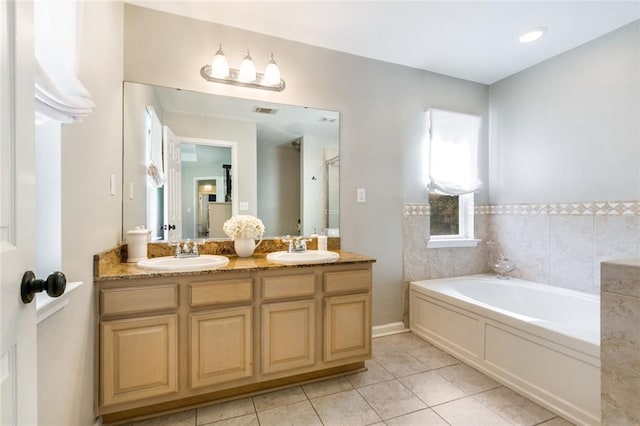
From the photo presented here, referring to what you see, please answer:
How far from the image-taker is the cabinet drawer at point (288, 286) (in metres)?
1.78

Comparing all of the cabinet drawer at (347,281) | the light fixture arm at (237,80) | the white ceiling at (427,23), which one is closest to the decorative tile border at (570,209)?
the white ceiling at (427,23)

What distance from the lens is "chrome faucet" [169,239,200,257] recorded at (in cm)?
198

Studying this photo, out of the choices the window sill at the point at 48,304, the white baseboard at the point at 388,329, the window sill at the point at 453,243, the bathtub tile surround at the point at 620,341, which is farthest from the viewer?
the window sill at the point at 453,243

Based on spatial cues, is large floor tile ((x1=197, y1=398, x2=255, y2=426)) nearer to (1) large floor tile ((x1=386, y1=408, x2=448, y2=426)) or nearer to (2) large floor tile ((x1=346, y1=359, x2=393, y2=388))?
(2) large floor tile ((x1=346, y1=359, x2=393, y2=388))

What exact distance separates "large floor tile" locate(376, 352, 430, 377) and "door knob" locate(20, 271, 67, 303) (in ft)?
6.64

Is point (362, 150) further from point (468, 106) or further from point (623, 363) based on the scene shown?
point (623, 363)

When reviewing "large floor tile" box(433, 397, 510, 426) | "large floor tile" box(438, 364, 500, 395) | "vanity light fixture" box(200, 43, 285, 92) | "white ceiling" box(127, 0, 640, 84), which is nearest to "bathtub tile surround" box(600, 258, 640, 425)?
"large floor tile" box(433, 397, 510, 426)

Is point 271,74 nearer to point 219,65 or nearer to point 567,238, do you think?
point 219,65

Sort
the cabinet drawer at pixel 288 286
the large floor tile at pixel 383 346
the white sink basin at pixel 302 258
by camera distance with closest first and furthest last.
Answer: the cabinet drawer at pixel 288 286
the white sink basin at pixel 302 258
the large floor tile at pixel 383 346

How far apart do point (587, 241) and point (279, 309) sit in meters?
2.49

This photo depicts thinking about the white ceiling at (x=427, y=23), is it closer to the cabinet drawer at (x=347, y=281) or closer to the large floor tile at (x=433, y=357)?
the cabinet drawer at (x=347, y=281)

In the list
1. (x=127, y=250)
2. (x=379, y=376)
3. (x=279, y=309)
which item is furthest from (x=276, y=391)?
(x=127, y=250)

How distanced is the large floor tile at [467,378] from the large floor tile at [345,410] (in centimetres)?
67

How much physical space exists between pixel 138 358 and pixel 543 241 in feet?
10.7
